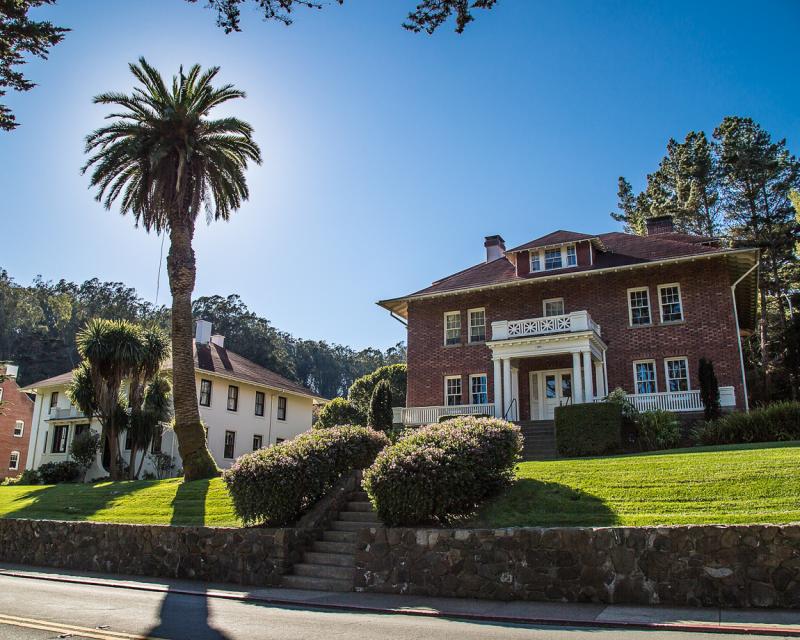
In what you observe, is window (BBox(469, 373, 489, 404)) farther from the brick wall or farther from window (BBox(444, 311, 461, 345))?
window (BBox(444, 311, 461, 345))

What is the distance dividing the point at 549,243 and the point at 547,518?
19.1 meters

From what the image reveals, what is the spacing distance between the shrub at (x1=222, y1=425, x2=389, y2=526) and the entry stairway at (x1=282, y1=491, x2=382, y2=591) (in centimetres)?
82

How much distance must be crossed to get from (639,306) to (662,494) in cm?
1575

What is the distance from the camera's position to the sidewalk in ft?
24.2

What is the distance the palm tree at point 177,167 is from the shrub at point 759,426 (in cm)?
1644

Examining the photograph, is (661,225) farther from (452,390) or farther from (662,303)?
(452,390)

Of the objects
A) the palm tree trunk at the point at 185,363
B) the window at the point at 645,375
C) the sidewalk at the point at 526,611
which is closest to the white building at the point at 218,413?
the palm tree trunk at the point at 185,363

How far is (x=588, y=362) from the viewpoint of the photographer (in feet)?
78.4

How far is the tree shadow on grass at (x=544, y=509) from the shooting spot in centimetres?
1071

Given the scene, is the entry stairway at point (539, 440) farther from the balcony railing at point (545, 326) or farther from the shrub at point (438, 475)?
the shrub at point (438, 475)

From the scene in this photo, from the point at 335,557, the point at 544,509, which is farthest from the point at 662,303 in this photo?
the point at 335,557

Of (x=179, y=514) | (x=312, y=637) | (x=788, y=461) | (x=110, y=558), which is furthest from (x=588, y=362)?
(x=312, y=637)

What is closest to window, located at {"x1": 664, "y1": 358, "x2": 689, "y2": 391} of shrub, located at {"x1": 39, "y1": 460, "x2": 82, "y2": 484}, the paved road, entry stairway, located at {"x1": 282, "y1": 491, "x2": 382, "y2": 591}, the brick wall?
the brick wall

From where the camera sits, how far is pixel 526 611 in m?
8.69
